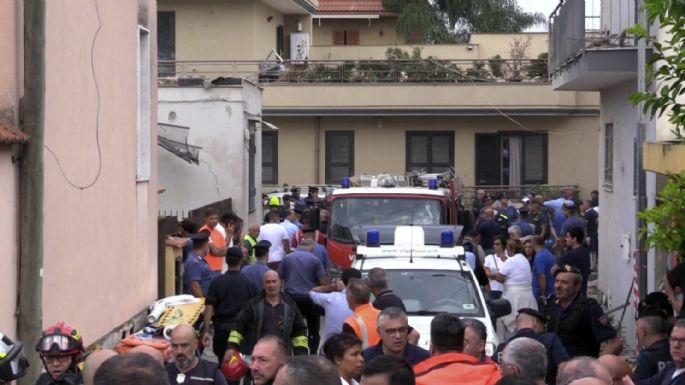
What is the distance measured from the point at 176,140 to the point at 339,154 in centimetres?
1433

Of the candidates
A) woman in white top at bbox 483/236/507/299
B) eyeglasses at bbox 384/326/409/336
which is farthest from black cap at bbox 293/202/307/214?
eyeglasses at bbox 384/326/409/336

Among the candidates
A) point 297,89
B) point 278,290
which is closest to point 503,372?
point 278,290

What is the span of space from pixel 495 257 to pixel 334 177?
67.6 feet

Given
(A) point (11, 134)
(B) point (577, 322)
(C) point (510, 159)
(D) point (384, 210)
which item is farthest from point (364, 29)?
(A) point (11, 134)

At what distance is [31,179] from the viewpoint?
385 inches

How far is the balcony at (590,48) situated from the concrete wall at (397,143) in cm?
1643

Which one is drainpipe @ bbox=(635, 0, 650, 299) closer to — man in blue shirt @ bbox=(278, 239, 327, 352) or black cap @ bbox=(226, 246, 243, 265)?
man in blue shirt @ bbox=(278, 239, 327, 352)

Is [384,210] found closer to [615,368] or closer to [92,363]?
[615,368]

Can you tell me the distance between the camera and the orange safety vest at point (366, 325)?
9.62m

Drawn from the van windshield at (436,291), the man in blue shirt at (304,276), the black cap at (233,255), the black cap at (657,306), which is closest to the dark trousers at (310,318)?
the man in blue shirt at (304,276)

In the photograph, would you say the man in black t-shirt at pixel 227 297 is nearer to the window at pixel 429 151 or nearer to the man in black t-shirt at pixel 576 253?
the man in black t-shirt at pixel 576 253

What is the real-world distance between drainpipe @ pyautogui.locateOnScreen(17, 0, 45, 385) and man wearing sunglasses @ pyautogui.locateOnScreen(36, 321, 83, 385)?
8.47 feet

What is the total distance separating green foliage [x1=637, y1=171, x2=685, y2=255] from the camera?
966 cm

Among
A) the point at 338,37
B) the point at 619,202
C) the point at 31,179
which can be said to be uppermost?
the point at 338,37
